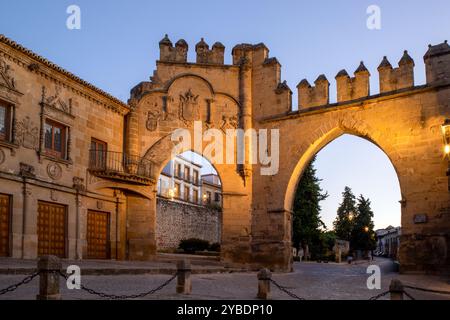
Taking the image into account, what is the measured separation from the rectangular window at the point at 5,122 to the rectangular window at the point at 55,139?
57.1 inches

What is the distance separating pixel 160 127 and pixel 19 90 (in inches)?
229

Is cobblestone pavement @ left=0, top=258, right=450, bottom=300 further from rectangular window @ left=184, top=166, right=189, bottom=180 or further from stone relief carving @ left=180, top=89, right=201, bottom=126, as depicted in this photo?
rectangular window @ left=184, top=166, right=189, bottom=180

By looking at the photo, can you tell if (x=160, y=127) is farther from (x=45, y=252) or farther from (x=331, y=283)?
(x=331, y=283)

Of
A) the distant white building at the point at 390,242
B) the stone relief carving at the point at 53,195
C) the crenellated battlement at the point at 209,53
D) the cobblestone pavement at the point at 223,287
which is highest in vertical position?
the crenellated battlement at the point at 209,53

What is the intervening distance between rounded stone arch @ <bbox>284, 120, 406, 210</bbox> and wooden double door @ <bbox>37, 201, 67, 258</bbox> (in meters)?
7.37

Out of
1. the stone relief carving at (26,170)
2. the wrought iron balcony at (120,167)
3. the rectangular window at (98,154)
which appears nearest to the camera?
the stone relief carving at (26,170)

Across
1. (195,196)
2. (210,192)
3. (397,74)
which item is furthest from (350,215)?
(397,74)

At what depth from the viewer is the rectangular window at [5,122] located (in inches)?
565

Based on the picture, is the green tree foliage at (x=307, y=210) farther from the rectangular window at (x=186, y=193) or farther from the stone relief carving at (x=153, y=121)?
the rectangular window at (x=186, y=193)

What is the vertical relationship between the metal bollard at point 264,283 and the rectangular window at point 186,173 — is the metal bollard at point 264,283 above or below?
below

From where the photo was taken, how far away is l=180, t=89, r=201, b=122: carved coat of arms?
1945 centimetres

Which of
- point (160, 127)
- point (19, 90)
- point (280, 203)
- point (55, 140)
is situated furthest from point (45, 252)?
point (280, 203)

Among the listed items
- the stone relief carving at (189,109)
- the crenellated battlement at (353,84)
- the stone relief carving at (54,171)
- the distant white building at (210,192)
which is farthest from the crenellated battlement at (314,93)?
the distant white building at (210,192)

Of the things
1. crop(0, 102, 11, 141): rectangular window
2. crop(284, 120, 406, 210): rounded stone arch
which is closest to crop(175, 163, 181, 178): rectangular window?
crop(284, 120, 406, 210): rounded stone arch
